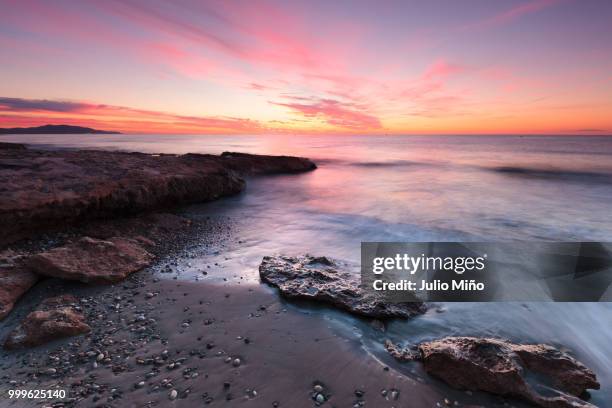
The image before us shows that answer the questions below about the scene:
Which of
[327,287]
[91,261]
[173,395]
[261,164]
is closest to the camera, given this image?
[173,395]

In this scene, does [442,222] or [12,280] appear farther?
[442,222]

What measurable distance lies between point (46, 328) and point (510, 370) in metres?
5.29

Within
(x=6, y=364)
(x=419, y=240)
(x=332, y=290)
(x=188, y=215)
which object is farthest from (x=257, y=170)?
(x=6, y=364)

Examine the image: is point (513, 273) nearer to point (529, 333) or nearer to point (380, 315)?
point (529, 333)

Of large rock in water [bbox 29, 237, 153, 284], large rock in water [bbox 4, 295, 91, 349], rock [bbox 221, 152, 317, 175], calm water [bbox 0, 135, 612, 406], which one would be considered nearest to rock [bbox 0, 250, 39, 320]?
large rock in water [bbox 29, 237, 153, 284]

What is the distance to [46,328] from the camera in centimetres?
369

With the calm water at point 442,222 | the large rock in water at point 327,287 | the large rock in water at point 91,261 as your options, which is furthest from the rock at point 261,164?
the large rock in water at point 327,287

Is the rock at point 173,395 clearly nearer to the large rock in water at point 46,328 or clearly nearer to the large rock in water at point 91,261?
the large rock in water at point 46,328

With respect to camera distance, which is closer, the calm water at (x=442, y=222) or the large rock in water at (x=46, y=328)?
the large rock in water at (x=46, y=328)

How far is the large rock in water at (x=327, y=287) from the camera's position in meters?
4.55

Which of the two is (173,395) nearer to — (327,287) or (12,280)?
(327,287)

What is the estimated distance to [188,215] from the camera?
9.47 m

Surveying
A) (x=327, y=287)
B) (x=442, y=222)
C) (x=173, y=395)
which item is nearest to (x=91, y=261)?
(x=173, y=395)

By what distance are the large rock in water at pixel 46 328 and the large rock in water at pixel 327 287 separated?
2719 mm
